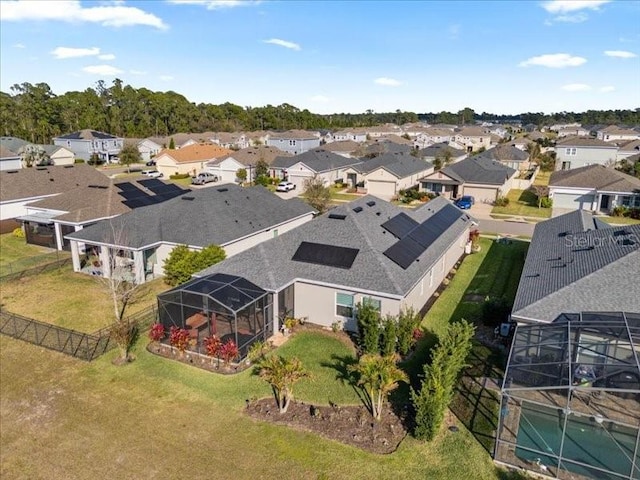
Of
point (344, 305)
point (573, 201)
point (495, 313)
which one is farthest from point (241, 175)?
point (495, 313)

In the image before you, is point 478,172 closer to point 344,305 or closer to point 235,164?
point 235,164

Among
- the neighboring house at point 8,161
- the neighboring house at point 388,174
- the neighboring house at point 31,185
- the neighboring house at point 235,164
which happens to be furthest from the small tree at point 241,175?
the neighboring house at point 8,161

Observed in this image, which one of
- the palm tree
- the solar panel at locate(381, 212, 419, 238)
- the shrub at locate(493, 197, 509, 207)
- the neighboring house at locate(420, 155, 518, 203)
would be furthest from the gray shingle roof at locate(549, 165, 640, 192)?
the palm tree

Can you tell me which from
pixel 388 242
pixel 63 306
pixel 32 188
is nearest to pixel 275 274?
pixel 388 242

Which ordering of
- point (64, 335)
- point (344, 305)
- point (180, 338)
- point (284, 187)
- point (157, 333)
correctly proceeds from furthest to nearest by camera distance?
point (284, 187)
point (344, 305)
point (64, 335)
point (157, 333)
point (180, 338)

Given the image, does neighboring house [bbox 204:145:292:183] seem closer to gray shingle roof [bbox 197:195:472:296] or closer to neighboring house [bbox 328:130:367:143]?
gray shingle roof [bbox 197:195:472:296]

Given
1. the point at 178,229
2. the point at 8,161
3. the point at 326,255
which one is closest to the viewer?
the point at 326,255

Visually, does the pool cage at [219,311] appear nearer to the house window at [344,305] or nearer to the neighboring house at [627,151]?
the house window at [344,305]
